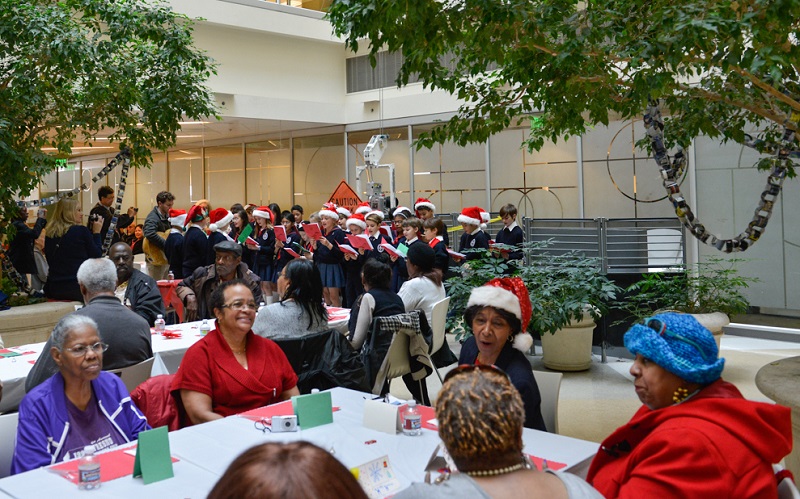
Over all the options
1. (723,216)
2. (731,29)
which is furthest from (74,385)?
(723,216)

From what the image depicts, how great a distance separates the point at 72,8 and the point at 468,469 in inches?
324

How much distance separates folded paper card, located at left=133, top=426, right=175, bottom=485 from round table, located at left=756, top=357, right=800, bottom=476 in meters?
2.77

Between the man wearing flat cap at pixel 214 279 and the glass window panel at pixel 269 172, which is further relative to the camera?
the glass window panel at pixel 269 172

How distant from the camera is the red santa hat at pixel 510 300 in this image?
12.6 ft

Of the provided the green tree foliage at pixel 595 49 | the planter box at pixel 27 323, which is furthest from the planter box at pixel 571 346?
the planter box at pixel 27 323

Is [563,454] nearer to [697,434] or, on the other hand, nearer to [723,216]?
[697,434]

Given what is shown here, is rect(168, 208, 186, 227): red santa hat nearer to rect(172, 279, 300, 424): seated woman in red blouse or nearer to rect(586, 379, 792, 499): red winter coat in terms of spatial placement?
rect(172, 279, 300, 424): seated woman in red blouse

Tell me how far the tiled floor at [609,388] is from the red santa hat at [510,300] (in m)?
2.12

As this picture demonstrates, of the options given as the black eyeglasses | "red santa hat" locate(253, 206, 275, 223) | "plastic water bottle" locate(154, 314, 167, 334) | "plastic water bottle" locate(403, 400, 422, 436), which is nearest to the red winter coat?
the black eyeglasses

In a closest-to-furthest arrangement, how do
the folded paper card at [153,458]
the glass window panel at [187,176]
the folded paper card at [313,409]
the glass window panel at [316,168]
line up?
the folded paper card at [153,458] → the folded paper card at [313,409] → the glass window panel at [316,168] → the glass window panel at [187,176]

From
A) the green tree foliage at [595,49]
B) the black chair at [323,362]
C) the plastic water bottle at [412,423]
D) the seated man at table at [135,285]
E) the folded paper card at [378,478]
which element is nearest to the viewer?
the folded paper card at [378,478]

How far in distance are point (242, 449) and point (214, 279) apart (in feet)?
13.8

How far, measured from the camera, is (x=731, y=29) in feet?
10.0

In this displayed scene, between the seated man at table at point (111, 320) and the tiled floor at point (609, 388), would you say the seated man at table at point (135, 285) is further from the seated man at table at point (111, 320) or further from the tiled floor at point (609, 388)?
the tiled floor at point (609, 388)
